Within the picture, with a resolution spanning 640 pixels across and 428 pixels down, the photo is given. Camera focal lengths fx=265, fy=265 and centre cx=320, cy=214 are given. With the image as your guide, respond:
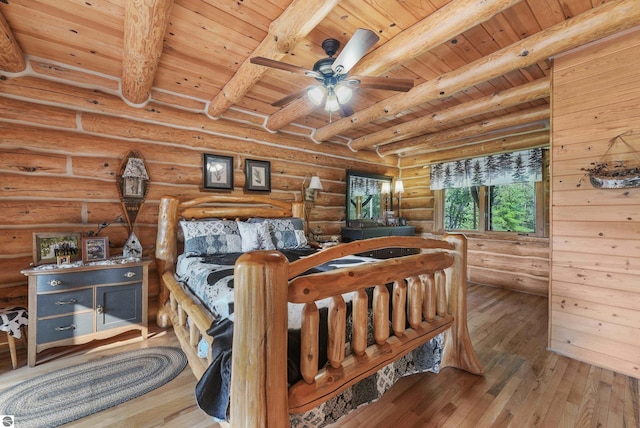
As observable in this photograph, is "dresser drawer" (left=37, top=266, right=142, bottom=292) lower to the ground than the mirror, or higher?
lower

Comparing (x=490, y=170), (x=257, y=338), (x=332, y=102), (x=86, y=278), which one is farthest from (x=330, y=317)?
(x=490, y=170)

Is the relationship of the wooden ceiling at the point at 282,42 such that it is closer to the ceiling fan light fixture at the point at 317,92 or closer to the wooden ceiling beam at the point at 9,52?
the wooden ceiling beam at the point at 9,52

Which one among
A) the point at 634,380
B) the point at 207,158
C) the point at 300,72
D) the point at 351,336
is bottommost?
the point at 634,380

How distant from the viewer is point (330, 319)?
1235 millimetres

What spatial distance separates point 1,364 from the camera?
2.12m

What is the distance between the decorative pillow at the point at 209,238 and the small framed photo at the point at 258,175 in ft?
2.76

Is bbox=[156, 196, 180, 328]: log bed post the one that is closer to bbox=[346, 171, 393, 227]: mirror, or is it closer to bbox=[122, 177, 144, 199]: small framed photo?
bbox=[122, 177, 144, 199]: small framed photo

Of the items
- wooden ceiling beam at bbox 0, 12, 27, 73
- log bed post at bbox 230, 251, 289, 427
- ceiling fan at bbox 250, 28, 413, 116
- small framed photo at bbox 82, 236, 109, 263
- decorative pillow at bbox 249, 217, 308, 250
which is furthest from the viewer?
decorative pillow at bbox 249, 217, 308, 250

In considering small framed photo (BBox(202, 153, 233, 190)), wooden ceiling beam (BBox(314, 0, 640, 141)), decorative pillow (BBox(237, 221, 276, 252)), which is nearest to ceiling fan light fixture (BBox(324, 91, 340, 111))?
wooden ceiling beam (BBox(314, 0, 640, 141))

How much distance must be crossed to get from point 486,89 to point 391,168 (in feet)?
9.03

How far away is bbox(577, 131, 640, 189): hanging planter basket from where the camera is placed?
1978 mm

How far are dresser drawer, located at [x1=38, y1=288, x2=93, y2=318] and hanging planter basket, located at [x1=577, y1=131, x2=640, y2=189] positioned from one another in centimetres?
432

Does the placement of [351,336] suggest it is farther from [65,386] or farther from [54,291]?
[54,291]

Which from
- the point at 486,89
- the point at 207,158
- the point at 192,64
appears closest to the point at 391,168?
the point at 486,89
